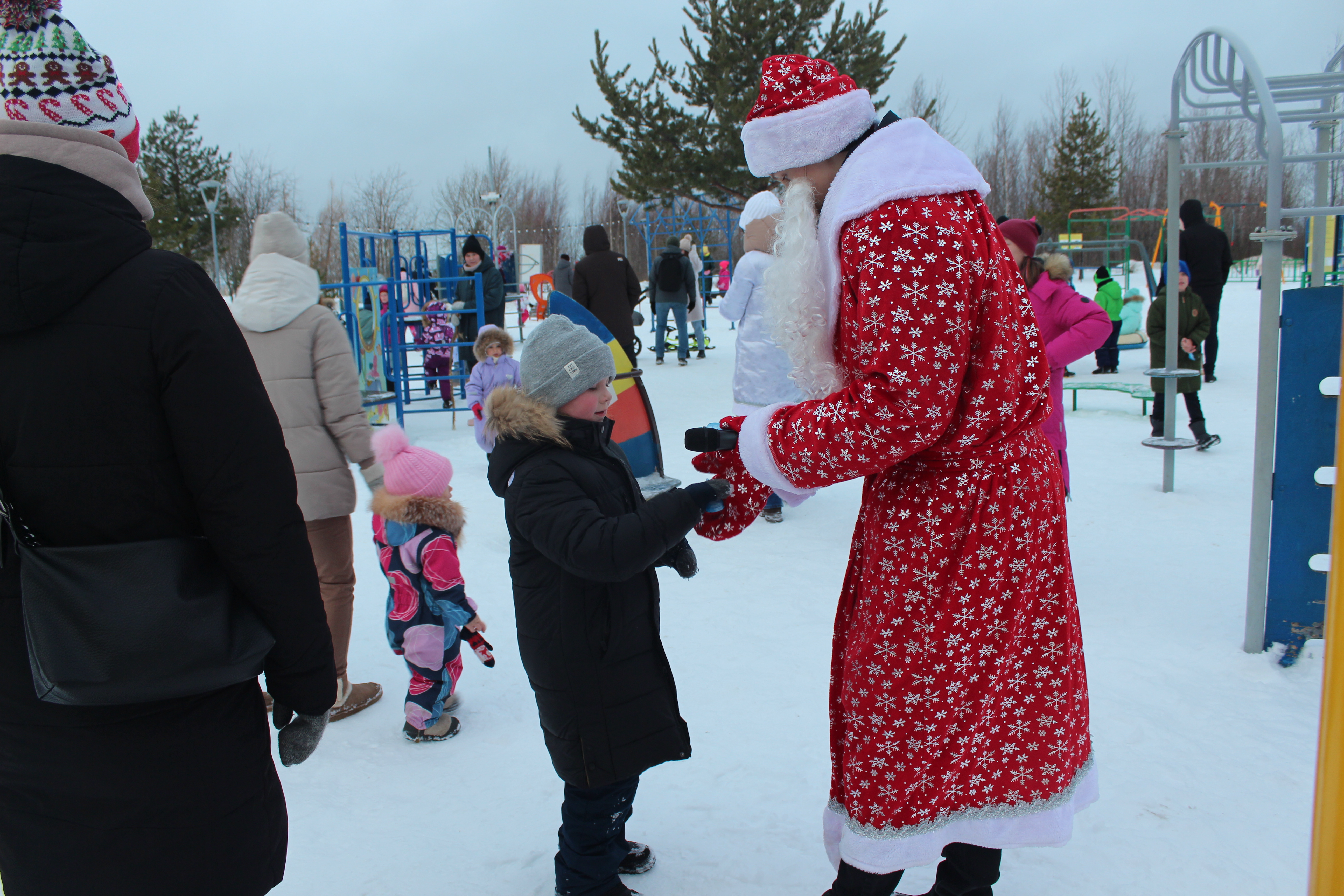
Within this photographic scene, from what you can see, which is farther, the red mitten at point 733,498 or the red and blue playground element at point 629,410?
the red and blue playground element at point 629,410

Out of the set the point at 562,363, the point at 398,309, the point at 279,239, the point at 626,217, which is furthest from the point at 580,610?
the point at 626,217

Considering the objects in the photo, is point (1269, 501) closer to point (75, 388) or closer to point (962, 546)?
point (962, 546)

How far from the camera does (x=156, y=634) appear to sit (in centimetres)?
129

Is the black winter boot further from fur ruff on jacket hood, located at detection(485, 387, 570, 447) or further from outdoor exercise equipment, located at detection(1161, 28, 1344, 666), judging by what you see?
outdoor exercise equipment, located at detection(1161, 28, 1344, 666)

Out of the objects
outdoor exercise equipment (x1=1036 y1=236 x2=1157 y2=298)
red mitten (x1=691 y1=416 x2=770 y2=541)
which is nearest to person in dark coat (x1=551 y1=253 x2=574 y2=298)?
outdoor exercise equipment (x1=1036 y1=236 x2=1157 y2=298)

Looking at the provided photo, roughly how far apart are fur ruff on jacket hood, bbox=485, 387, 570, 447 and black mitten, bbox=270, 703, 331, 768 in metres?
0.71

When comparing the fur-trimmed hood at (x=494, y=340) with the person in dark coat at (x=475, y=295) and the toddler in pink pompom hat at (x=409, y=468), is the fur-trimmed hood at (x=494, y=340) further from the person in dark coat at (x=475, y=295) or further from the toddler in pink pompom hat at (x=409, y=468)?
the toddler in pink pompom hat at (x=409, y=468)

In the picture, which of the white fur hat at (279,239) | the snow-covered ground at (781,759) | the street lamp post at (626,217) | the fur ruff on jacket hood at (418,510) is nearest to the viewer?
the snow-covered ground at (781,759)

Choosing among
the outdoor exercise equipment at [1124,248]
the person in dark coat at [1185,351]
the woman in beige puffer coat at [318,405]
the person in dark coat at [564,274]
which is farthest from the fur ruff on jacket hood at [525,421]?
the outdoor exercise equipment at [1124,248]

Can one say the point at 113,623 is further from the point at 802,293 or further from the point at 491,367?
the point at 491,367

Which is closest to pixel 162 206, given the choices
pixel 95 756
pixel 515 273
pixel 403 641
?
pixel 515 273

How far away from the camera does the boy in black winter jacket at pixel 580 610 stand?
1.97 meters

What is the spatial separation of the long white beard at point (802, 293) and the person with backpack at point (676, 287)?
1095cm

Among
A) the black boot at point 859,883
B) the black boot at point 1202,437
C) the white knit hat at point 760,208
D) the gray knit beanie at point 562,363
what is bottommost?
the black boot at point 859,883
